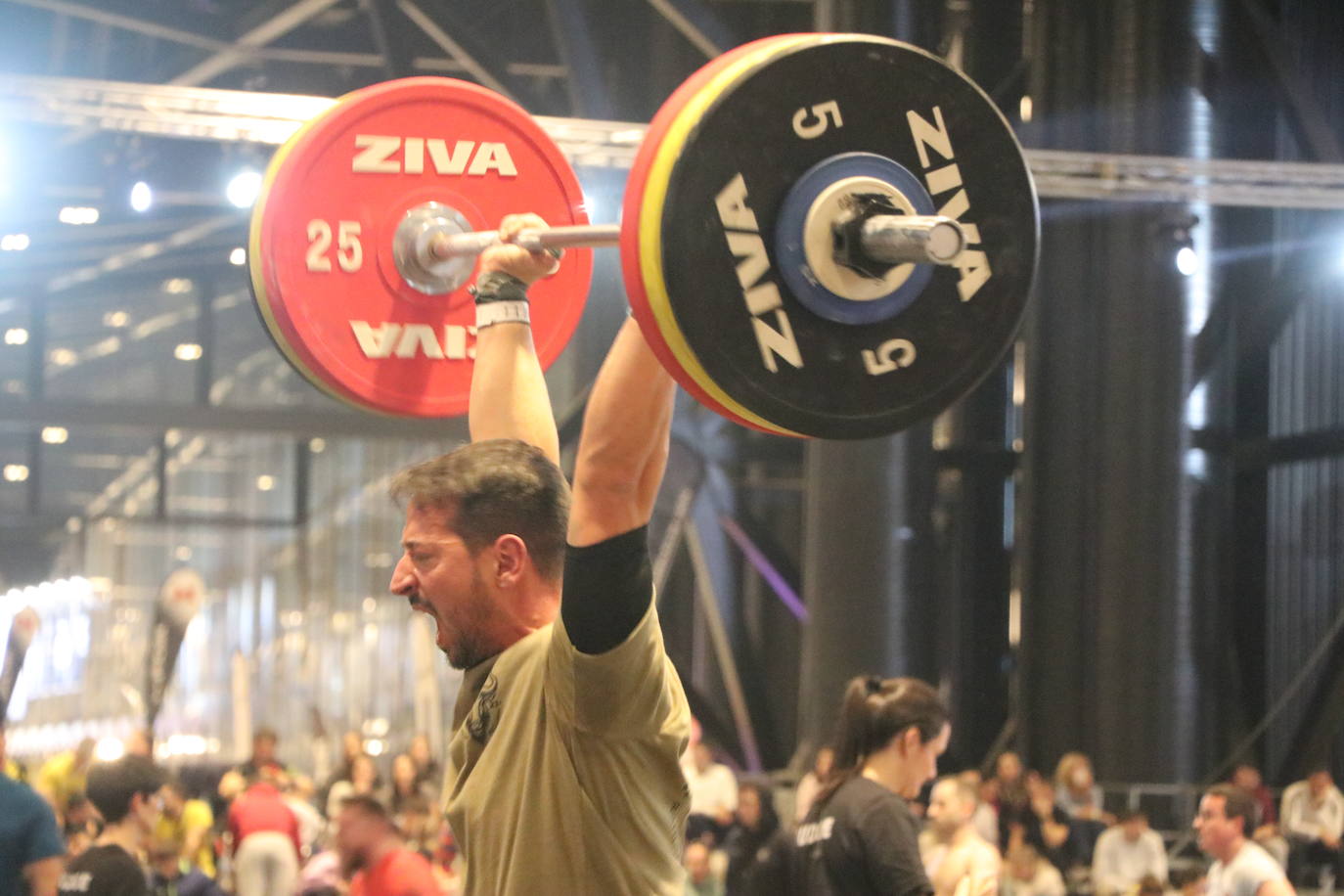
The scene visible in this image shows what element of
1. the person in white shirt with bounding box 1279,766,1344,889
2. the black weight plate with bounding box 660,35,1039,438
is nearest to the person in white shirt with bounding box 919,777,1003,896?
the black weight plate with bounding box 660,35,1039,438

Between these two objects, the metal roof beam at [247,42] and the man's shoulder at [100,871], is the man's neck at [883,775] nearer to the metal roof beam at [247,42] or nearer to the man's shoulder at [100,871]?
the man's shoulder at [100,871]

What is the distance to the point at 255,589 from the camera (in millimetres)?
12609

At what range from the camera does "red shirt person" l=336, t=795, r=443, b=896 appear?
358 cm

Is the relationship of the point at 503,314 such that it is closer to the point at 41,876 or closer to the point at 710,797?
the point at 41,876

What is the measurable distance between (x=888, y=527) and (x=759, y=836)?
5.45 ft

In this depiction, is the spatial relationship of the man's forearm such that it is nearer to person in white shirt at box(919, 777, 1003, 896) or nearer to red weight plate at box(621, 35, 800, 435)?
red weight plate at box(621, 35, 800, 435)

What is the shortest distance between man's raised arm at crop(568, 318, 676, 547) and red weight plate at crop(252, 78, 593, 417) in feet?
2.77

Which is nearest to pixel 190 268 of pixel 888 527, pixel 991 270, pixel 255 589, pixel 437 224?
pixel 255 589

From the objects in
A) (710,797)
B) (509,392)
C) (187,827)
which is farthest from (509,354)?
(710,797)

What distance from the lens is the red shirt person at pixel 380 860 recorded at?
3582mm

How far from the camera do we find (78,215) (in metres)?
12.4

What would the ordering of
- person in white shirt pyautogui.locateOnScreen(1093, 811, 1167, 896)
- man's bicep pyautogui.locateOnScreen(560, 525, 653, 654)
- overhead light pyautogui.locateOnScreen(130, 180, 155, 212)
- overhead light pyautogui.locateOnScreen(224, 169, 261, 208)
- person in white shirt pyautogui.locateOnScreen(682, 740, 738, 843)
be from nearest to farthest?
man's bicep pyautogui.locateOnScreen(560, 525, 653, 654)
person in white shirt pyautogui.locateOnScreen(1093, 811, 1167, 896)
person in white shirt pyautogui.locateOnScreen(682, 740, 738, 843)
overhead light pyautogui.locateOnScreen(130, 180, 155, 212)
overhead light pyautogui.locateOnScreen(224, 169, 261, 208)

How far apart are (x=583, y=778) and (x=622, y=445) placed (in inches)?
12.8

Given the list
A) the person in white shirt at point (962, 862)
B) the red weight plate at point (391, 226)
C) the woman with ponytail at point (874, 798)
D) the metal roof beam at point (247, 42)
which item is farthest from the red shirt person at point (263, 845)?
the metal roof beam at point (247, 42)
